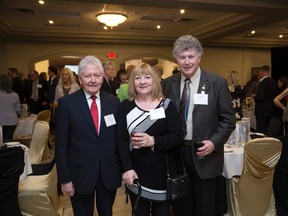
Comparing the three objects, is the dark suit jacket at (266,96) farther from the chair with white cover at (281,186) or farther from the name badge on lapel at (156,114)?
the name badge on lapel at (156,114)

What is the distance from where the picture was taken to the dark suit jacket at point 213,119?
1925mm

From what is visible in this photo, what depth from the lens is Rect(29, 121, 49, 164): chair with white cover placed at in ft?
11.3

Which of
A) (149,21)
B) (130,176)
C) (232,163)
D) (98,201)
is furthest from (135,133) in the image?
(149,21)

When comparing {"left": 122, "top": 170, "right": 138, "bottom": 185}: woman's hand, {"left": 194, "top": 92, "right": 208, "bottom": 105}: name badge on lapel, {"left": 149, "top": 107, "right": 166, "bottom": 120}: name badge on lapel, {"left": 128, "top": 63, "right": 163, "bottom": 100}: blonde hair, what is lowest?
{"left": 122, "top": 170, "right": 138, "bottom": 185}: woman's hand

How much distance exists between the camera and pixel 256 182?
270cm

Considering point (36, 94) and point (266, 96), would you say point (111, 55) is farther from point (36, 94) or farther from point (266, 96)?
point (266, 96)

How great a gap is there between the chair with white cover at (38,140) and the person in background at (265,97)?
443 cm

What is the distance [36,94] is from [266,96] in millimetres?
5541

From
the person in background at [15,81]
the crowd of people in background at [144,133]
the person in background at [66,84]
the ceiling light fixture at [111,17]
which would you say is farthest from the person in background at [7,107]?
the ceiling light fixture at [111,17]

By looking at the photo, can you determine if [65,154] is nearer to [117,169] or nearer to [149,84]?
[117,169]

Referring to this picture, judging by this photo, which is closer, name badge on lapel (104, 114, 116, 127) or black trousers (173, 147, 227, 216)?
name badge on lapel (104, 114, 116, 127)

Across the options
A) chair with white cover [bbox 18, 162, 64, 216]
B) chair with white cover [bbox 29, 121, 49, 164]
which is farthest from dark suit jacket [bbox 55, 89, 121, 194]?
chair with white cover [bbox 29, 121, 49, 164]

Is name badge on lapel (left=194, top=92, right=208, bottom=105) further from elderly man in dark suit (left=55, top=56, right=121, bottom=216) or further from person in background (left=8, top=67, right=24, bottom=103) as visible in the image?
person in background (left=8, top=67, right=24, bottom=103)

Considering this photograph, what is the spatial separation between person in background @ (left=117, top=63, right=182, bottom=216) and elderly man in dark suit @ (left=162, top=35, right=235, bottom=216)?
187 millimetres
